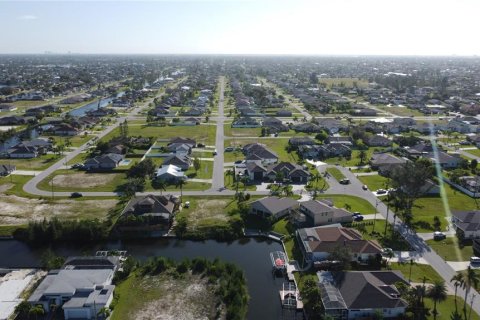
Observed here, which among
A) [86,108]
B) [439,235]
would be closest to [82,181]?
[439,235]

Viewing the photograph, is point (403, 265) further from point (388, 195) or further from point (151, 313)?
point (151, 313)

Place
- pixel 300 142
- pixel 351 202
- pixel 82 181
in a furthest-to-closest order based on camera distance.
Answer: pixel 300 142, pixel 82 181, pixel 351 202

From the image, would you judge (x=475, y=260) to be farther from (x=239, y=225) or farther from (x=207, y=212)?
(x=207, y=212)

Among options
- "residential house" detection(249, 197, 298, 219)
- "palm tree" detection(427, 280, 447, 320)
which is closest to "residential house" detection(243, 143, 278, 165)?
"residential house" detection(249, 197, 298, 219)

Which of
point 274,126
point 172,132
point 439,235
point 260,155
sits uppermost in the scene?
point 274,126

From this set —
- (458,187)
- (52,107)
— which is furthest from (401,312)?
(52,107)

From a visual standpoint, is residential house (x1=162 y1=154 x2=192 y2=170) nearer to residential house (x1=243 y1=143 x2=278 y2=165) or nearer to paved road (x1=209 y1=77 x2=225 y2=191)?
paved road (x1=209 y1=77 x2=225 y2=191)
